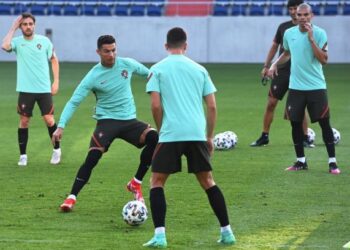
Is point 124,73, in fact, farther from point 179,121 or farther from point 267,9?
point 267,9

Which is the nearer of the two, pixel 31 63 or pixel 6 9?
pixel 31 63

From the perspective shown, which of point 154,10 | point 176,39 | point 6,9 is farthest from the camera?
point 6,9

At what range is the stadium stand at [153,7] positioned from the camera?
41.6 m

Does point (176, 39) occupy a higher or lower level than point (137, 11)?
higher

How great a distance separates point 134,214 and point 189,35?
32.5m

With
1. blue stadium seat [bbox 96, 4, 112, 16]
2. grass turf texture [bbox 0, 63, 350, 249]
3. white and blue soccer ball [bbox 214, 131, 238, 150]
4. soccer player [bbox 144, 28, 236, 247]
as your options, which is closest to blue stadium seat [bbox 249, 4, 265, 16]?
blue stadium seat [bbox 96, 4, 112, 16]

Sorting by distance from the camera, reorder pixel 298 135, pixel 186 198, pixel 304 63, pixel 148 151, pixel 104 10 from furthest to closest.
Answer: pixel 104 10
pixel 298 135
pixel 304 63
pixel 186 198
pixel 148 151

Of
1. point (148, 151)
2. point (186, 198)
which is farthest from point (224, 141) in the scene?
point (148, 151)

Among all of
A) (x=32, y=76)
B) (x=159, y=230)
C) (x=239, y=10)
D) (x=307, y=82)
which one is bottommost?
(x=239, y=10)

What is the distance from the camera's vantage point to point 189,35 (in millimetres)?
41625

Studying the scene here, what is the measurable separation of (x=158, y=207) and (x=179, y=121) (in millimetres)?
755

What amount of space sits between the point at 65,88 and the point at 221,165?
14566 mm

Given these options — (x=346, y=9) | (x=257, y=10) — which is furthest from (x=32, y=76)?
(x=346, y=9)

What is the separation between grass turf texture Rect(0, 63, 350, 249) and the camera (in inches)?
352
